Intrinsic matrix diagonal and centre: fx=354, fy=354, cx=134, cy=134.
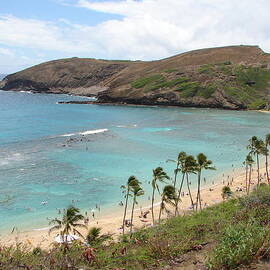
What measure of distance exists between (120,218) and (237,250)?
28.1m

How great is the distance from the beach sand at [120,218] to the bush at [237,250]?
1554 centimetres

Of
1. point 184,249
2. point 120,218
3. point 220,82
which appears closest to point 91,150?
point 120,218

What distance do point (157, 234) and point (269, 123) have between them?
10033 cm

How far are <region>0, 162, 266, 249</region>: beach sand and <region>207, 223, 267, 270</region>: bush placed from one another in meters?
15.5

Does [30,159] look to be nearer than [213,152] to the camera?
Yes

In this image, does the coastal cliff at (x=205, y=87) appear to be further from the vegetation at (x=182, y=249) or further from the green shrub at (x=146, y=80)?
the vegetation at (x=182, y=249)

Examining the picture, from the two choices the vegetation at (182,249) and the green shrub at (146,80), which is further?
the green shrub at (146,80)

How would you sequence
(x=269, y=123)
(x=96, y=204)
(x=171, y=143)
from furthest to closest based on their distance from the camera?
(x=269, y=123), (x=171, y=143), (x=96, y=204)

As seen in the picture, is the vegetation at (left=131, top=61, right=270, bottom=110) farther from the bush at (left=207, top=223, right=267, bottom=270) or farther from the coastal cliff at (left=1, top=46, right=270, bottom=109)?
the bush at (left=207, top=223, right=267, bottom=270)

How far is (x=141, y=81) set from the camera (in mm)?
189000

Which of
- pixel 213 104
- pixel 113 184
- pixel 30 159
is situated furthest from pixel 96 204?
pixel 213 104

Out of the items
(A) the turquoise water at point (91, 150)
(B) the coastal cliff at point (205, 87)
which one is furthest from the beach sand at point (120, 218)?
(B) the coastal cliff at point (205, 87)

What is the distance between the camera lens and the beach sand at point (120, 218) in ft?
114

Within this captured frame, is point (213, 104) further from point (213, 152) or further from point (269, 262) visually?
point (269, 262)
